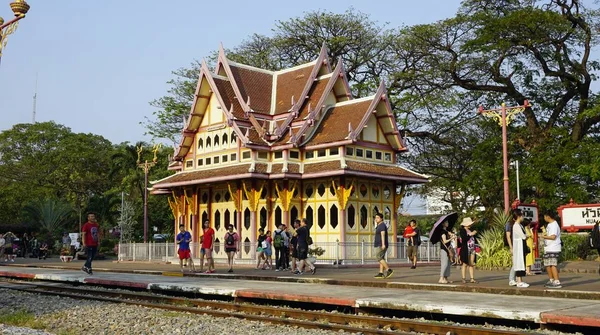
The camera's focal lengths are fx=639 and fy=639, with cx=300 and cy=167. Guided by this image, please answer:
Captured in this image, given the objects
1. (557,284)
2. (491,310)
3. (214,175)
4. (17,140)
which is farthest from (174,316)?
(17,140)

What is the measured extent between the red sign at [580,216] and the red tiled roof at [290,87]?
45.9 ft

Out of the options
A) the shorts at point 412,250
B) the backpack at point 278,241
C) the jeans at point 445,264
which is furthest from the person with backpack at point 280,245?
the jeans at point 445,264

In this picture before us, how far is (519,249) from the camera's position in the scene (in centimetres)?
1482

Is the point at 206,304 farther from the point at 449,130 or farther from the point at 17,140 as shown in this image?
the point at 17,140

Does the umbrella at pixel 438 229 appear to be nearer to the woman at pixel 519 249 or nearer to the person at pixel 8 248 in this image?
the woman at pixel 519 249

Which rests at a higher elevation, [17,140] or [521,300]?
[17,140]

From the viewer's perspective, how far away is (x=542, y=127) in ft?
124

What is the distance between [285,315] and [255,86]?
Answer: 21877 mm

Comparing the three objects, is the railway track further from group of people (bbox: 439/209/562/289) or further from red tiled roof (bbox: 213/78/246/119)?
red tiled roof (bbox: 213/78/246/119)

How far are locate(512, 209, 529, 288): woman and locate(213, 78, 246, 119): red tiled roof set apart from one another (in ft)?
59.4

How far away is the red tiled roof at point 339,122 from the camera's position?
28.9 meters

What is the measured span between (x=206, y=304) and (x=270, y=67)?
1364 inches

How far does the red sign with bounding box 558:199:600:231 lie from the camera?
73.8 feet

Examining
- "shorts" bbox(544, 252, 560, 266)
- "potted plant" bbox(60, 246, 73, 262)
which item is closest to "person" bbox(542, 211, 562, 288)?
"shorts" bbox(544, 252, 560, 266)
